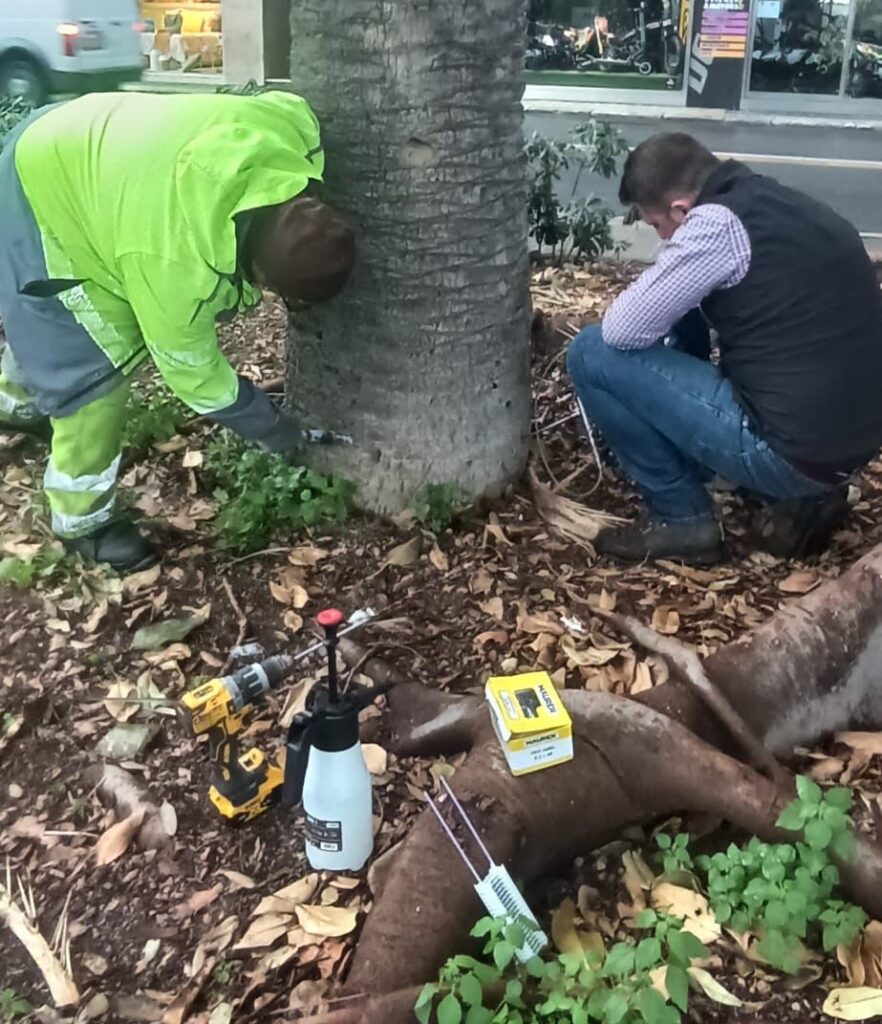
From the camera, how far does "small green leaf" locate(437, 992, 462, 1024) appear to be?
6.58ft

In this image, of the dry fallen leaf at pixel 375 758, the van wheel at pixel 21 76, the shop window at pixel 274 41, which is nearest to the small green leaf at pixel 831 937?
the dry fallen leaf at pixel 375 758

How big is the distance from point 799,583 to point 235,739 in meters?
1.81

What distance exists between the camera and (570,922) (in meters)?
2.51

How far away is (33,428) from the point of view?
4.41 m

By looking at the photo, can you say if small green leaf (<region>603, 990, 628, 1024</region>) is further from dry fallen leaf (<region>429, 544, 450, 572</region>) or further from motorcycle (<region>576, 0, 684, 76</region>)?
motorcycle (<region>576, 0, 684, 76</region>)

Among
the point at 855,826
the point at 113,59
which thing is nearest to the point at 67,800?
the point at 855,826

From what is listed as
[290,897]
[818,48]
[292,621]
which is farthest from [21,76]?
[290,897]

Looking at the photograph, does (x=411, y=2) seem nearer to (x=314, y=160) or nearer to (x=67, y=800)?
(x=314, y=160)

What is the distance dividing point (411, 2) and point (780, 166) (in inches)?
380

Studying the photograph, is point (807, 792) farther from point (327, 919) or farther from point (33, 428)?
point (33, 428)

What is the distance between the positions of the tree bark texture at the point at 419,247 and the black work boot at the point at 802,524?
855mm

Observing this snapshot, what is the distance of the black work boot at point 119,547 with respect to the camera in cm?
364

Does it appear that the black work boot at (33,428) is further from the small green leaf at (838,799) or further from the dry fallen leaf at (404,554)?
the small green leaf at (838,799)

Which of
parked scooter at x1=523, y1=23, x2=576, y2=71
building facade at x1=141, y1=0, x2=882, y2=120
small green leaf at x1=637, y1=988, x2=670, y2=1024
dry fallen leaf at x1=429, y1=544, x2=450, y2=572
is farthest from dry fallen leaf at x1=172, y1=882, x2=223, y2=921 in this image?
parked scooter at x1=523, y1=23, x2=576, y2=71
